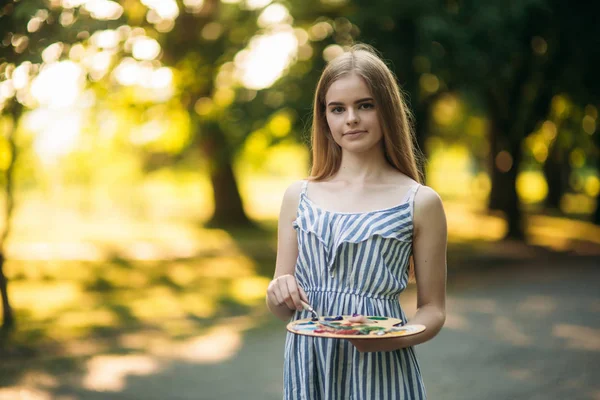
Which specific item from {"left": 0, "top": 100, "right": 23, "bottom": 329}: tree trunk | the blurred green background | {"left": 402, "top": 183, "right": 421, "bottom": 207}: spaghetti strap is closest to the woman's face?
{"left": 402, "top": 183, "right": 421, "bottom": 207}: spaghetti strap

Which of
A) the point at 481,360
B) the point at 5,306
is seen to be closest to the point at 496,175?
the point at 481,360

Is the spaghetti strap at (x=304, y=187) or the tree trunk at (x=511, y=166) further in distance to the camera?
the tree trunk at (x=511, y=166)

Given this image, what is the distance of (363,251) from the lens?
7.46 feet

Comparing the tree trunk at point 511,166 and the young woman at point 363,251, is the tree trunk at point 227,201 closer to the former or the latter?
the tree trunk at point 511,166

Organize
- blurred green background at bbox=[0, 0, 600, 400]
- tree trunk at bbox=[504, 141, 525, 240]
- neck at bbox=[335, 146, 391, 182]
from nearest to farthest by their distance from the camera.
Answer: neck at bbox=[335, 146, 391, 182], blurred green background at bbox=[0, 0, 600, 400], tree trunk at bbox=[504, 141, 525, 240]

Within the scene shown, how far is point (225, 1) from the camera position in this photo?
16.9m

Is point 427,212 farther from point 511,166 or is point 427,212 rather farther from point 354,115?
point 511,166

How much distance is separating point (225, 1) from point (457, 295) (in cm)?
946

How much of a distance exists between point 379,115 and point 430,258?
484 millimetres

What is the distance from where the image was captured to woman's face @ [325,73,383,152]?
7.64 feet

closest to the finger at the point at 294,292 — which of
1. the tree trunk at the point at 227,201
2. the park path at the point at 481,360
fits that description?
the park path at the point at 481,360

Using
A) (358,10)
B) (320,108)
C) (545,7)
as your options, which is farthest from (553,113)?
(320,108)

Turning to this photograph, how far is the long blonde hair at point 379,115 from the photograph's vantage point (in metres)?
2.34

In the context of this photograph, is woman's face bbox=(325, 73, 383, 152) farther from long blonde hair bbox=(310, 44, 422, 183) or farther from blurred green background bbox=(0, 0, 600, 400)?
blurred green background bbox=(0, 0, 600, 400)
